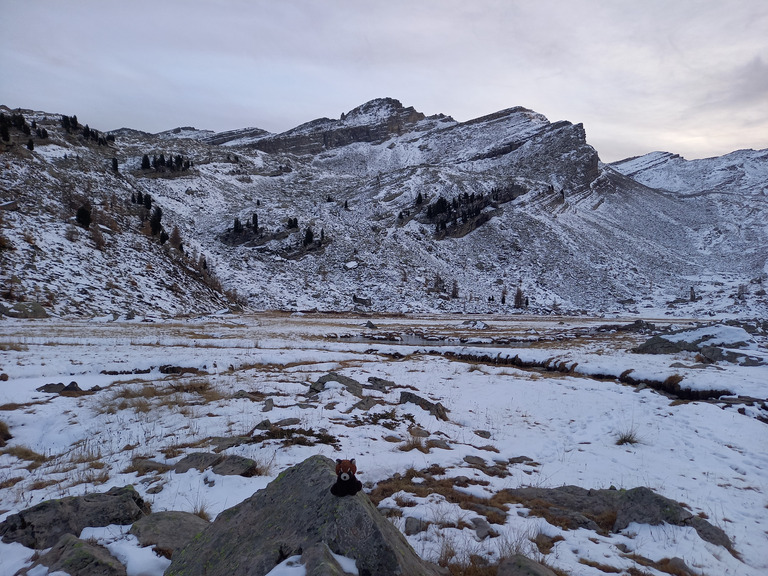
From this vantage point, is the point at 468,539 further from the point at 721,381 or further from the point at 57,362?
the point at 57,362

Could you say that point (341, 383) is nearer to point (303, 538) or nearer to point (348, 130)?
point (303, 538)

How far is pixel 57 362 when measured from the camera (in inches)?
551

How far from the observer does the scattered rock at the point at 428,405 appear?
441 inches

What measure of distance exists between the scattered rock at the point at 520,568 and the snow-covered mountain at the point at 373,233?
1368 inches

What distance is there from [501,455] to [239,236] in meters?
67.3

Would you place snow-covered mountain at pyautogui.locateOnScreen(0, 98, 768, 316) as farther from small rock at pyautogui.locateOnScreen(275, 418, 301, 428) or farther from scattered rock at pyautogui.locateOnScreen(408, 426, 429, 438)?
scattered rock at pyautogui.locateOnScreen(408, 426, 429, 438)

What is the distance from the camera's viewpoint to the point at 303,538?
3.20 metres

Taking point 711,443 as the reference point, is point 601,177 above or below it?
above

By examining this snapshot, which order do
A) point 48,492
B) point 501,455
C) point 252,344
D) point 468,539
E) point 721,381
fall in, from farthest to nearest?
point 252,344
point 721,381
point 501,455
point 48,492
point 468,539

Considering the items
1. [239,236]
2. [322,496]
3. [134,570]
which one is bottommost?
[134,570]

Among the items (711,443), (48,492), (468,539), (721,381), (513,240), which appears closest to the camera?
(468,539)

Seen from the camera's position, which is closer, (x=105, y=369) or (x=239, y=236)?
(x=105, y=369)

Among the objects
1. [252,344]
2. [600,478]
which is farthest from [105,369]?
[600,478]

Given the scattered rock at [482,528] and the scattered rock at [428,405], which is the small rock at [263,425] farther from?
the scattered rock at [482,528]
